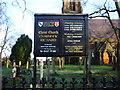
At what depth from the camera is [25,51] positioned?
28.0 m

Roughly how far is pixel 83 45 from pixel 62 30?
3.20 feet

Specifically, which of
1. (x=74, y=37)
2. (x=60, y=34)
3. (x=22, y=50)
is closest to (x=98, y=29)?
(x=22, y=50)

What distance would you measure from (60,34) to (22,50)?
2102 cm

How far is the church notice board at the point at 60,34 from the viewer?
698 centimetres

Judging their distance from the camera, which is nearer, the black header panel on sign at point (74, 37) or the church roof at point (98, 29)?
the black header panel on sign at point (74, 37)

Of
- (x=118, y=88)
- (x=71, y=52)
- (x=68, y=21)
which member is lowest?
(x=118, y=88)

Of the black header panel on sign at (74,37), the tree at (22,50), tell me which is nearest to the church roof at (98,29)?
the tree at (22,50)

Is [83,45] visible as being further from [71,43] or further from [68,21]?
[68,21]

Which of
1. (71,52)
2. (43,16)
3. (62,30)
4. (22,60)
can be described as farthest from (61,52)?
(22,60)

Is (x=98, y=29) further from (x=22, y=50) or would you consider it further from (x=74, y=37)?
(x=74, y=37)

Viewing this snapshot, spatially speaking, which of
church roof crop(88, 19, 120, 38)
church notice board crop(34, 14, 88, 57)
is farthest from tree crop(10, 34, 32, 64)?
church notice board crop(34, 14, 88, 57)

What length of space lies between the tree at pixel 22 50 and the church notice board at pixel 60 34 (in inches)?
804

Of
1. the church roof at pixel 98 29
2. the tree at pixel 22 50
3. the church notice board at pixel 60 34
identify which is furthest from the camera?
the church roof at pixel 98 29

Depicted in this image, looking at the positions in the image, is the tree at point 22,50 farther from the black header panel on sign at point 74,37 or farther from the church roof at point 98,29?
the black header panel on sign at point 74,37
